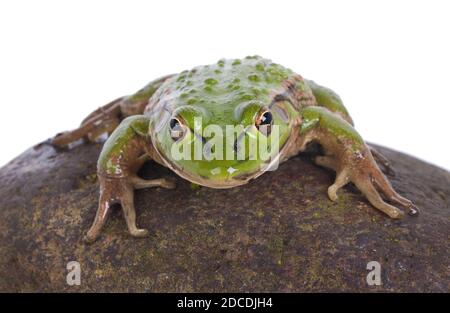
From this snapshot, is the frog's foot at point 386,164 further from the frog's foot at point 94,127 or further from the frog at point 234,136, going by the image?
the frog's foot at point 94,127

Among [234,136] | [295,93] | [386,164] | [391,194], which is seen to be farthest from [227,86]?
[386,164]

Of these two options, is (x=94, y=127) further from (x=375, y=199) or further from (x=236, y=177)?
(x=375, y=199)

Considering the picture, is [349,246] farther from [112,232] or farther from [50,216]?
[50,216]

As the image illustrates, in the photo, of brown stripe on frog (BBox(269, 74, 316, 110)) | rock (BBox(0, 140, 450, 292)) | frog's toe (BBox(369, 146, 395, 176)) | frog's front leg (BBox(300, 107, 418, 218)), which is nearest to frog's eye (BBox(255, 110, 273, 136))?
brown stripe on frog (BBox(269, 74, 316, 110))

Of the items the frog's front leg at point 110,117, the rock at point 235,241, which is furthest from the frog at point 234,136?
the frog's front leg at point 110,117

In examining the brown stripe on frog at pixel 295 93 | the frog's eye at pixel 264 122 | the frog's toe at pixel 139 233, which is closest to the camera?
the frog's eye at pixel 264 122

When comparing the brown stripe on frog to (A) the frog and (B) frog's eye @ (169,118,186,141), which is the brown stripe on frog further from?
(B) frog's eye @ (169,118,186,141)

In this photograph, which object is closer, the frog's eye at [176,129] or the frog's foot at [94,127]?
the frog's eye at [176,129]
